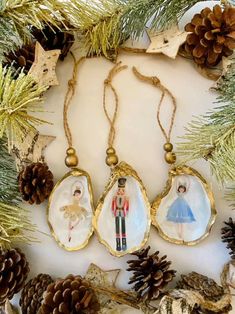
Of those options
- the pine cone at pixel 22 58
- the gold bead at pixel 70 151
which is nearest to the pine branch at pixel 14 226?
the gold bead at pixel 70 151

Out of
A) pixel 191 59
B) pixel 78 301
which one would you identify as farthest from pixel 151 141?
pixel 78 301

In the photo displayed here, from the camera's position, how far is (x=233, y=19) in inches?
29.1

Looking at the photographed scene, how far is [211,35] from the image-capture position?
2.43 ft

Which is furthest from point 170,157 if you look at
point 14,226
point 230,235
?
point 14,226

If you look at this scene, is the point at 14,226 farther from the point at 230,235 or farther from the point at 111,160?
the point at 230,235

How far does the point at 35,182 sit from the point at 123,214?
13 centimetres

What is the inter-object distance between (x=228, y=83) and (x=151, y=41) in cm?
14

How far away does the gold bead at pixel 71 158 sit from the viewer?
73cm

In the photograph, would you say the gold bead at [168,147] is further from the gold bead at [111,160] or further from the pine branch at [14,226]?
the pine branch at [14,226]

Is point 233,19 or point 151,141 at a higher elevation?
point 233,19

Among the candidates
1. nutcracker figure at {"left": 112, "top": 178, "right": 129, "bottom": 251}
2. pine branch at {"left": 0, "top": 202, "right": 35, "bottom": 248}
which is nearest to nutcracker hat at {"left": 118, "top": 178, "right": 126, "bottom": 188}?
nutcracker figure at {"left": 112, "top": 178, "right": 129, "bottom": 251}

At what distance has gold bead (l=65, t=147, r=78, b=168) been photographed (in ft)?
2.41

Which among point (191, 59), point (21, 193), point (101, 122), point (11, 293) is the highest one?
point (191, 59)

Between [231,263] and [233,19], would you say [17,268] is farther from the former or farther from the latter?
[233,19]
